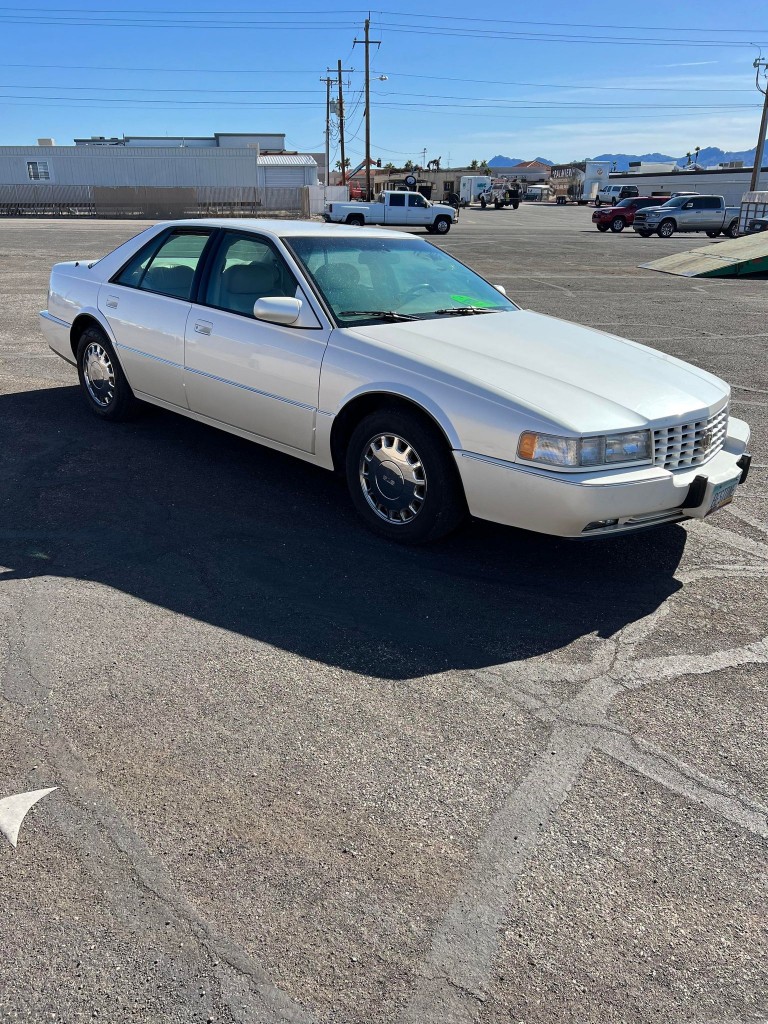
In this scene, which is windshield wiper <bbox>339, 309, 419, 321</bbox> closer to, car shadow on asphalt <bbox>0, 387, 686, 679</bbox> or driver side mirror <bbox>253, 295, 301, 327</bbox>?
driver side mirror <bbox>253, 295, 301, 327</bbox>

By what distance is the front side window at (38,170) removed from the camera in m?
50.9

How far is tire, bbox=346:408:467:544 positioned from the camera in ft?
13.4

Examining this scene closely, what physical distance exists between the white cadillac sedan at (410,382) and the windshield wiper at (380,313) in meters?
0.02

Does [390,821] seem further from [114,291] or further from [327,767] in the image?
[114,291]

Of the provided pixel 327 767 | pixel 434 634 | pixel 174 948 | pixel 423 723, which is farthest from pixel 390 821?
pixel 434 634

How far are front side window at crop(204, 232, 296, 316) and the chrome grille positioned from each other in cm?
220

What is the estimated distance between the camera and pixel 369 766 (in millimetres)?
2809

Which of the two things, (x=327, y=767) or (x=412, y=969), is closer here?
(x=412, y=969)

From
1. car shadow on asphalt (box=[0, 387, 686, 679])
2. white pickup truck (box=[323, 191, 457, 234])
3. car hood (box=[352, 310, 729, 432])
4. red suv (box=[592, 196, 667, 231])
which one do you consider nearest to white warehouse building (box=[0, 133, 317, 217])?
white pickup truck (box=[323, 191, 457, 234])

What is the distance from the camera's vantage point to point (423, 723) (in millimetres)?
3035

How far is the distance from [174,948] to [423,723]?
1.19m

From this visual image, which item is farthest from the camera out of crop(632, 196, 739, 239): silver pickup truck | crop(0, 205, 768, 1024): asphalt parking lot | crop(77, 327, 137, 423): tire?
crop(632, 196, 739, 239): silver pickup truck

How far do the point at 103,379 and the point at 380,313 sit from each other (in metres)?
2.55

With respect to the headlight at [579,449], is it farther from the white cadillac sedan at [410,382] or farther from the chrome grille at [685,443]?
the chrome grille at [685,443]
